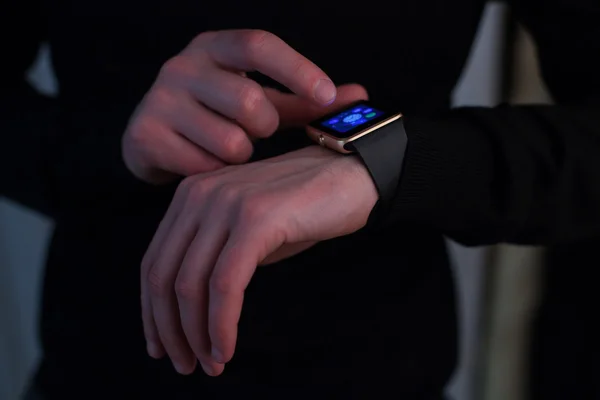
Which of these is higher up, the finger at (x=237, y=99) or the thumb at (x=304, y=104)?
the finger at (x=237, y=99)

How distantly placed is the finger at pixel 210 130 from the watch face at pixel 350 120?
0.16ft

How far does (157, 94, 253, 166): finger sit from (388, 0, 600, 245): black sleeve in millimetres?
108

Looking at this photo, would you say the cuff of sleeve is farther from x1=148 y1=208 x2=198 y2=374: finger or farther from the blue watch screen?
x1=148 y1=208 x2=198 y2=374: finger

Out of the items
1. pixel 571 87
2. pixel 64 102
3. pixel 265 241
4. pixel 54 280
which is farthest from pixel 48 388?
pixel 571 87

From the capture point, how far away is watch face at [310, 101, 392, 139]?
1.35 feet

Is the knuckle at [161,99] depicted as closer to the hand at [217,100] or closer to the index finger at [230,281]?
the hand at [217,100]

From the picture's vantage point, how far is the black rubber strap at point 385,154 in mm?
403

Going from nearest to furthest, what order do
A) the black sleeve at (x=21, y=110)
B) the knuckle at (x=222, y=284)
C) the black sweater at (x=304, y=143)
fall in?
the knuckle at (x=222, y=284)
the black sweater at (x=304, y=143)
the black sleeve at (x=21, y=110)

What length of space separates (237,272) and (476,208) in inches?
7.9

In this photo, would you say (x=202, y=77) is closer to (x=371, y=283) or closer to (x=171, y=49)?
(x=171, y=49)

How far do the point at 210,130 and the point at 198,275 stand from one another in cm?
10

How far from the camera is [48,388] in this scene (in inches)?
25.0

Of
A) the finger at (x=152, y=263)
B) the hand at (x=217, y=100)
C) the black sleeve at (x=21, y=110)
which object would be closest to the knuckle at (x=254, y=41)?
the hand at (x=217, y=100)

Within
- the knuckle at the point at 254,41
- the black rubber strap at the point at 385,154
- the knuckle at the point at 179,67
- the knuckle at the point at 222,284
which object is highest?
the knuckle at the point at 254,41
